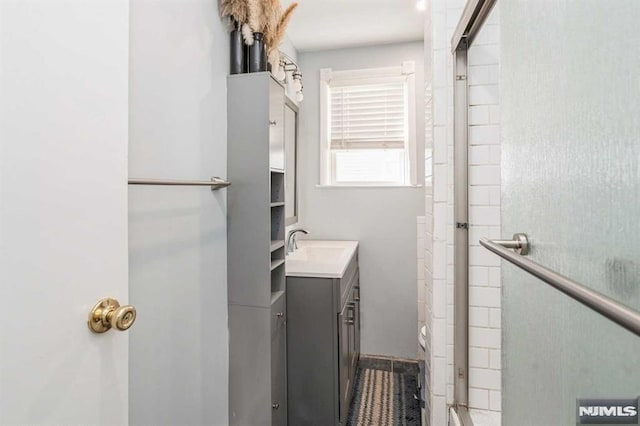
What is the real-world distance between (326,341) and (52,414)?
1383mm

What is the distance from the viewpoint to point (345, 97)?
9.77 feet

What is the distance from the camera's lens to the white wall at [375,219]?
2826 mm

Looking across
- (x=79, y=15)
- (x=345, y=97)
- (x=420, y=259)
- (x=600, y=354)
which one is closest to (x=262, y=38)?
(x=79, y=15)

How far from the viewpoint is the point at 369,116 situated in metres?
2.94

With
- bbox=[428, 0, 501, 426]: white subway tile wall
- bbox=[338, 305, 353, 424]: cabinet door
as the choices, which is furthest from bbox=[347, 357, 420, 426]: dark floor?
bbox=[428, 0, 501, 426]: white subway tile wall

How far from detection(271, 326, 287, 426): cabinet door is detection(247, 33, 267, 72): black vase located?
4.26ft

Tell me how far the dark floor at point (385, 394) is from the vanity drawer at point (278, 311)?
0.84 metres

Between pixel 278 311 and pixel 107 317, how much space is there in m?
1.08

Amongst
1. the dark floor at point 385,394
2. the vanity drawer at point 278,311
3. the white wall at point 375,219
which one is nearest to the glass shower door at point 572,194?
the vanity drawer at point 278,311

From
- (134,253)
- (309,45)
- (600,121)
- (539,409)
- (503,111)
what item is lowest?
(539,409)

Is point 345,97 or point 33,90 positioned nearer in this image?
point 33,90

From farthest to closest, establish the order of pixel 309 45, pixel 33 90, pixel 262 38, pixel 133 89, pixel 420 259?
pixel 309 45, pixel 420 259, pixel 262 38, pixel 133 89, pixel 33 90

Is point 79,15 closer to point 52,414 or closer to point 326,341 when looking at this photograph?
point 52,414

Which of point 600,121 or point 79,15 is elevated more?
point 79,15
